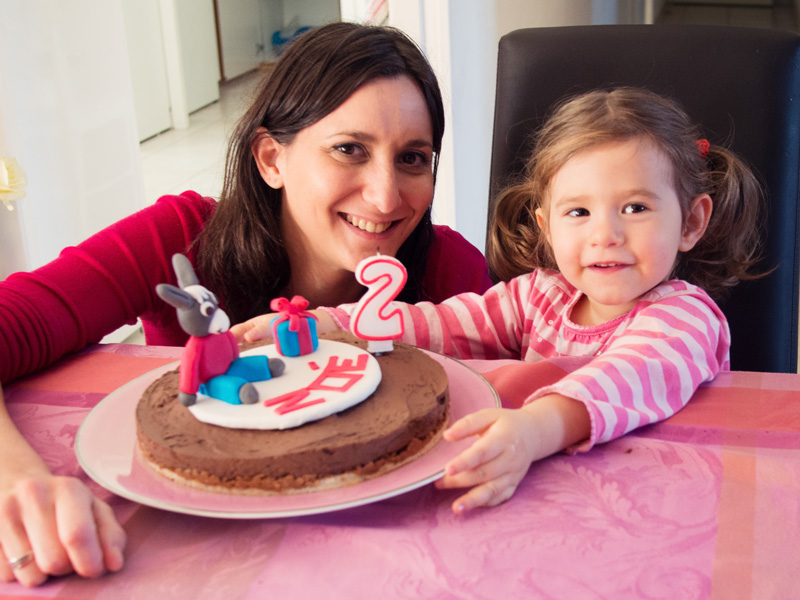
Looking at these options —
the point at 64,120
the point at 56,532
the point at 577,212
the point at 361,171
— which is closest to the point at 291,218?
the point at 361,171

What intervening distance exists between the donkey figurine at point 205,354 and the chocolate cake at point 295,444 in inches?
1.3

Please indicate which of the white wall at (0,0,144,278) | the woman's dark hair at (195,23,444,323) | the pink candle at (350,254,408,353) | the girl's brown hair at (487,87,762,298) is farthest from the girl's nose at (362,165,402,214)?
the white wall at (0,0,144,278)

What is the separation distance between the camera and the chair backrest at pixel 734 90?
1457mm

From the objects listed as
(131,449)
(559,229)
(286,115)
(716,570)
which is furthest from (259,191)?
(716,570)

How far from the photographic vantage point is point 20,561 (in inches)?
27.0

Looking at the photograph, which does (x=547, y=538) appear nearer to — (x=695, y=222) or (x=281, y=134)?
(x=695, y=222)

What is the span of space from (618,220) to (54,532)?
797 millimetres

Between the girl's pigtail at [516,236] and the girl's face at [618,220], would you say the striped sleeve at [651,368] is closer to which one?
the girl's face at [618,220]

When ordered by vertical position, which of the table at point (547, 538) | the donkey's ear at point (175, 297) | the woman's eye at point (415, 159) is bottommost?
the table at point (547, 538)

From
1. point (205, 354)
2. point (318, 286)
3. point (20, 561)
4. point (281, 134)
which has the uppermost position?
point (281, 134)

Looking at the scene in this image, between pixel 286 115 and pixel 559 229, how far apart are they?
1.79 ft

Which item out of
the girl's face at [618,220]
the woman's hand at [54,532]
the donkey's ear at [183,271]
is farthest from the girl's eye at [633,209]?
the woman's hand at [54,532]

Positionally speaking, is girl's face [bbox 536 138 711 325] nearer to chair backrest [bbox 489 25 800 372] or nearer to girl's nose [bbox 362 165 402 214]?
girl's nose [bbox 362 165 402 214]

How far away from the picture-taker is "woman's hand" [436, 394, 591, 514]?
759 mm
